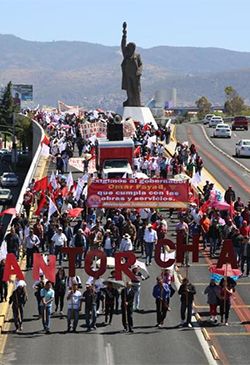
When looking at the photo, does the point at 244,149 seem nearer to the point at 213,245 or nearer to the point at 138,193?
the point at 213,245

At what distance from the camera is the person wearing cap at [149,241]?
100ft

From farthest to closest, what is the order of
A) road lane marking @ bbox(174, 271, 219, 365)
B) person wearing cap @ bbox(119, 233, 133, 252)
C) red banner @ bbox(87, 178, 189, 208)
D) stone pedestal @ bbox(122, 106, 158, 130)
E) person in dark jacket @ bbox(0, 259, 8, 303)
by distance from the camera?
stone pedestal @ bbox(122, 106, 158, 130) < red banner @ bbox(87, 178, 189, 208) < person wearing cap @ bbox(119, 233, 133, 252) < person in dark jacket @ bbox(0, 259, 8, 303) < road lane marking @ bbox(174, 271, 219, 365)

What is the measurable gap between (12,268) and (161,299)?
3.46 metres

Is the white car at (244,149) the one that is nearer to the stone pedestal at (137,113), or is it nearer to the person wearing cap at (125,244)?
the stone pedestal at (137,113)

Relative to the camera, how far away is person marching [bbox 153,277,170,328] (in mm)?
24312

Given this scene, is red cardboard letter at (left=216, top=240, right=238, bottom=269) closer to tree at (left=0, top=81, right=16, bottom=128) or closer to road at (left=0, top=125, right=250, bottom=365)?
road at (left=0, top=125, right=250, bottom=365)

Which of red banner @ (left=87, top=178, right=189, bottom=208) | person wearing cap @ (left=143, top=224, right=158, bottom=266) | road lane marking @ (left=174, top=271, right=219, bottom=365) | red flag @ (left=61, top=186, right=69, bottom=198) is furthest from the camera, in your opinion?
red flag @ (left=61, top=186, right=69, bottom=198)

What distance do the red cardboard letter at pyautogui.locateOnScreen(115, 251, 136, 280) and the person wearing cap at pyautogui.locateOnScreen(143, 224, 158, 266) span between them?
6.03 metres

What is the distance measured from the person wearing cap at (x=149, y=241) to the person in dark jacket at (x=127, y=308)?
6448 mm

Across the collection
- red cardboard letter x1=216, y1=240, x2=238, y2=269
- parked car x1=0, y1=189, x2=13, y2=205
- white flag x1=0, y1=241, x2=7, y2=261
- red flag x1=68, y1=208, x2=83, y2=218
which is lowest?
parked car x1=0, y1=189, x2=13, y2=205

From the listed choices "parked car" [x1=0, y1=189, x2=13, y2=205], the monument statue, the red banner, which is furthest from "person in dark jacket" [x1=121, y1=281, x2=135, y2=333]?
the monument statue

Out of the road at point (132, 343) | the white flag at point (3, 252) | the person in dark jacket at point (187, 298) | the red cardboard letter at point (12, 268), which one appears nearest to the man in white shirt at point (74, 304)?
the road at point (132, 343)

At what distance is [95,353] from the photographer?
22125 millimetres

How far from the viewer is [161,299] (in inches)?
957
